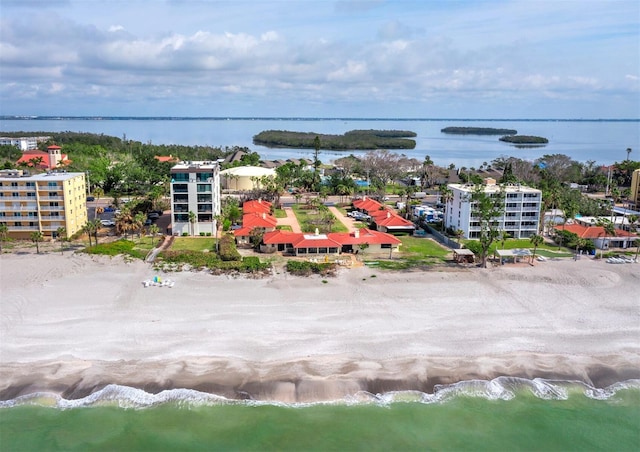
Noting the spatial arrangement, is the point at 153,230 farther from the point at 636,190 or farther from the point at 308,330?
the point at 636,190

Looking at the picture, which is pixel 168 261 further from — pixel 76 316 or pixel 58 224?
pixel 58 224

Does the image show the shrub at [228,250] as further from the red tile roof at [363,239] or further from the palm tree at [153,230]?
the red tile roof at [363,239]

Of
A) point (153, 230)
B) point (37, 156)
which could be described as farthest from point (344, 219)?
point (37, 156)

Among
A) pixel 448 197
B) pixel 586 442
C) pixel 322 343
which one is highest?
A: pixel 448 197

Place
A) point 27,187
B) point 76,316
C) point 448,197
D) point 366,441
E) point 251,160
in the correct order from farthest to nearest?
point 251,160 < point 448,197 < point 27,187 < point 76,316 < point 366,441

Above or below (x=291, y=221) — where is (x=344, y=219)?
below

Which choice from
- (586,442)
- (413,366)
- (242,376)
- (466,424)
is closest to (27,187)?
(242,376)

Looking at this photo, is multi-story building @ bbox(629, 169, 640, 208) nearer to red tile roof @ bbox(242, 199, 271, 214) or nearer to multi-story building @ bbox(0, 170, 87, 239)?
red tile roof @ bbox(242, 199, 271, 214)
